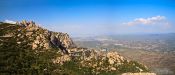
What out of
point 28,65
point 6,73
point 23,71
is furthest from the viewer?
point 28,65

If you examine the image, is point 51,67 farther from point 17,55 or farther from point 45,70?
point 17,55

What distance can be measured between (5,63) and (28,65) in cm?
1622

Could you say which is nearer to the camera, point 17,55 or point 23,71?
point 23,71

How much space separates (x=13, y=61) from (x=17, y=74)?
2111 cm

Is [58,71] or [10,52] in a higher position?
[10,52]

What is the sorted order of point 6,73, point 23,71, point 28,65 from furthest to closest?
1. point 28,65
2. point 23,71
3. point 6,73

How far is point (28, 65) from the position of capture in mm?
189000

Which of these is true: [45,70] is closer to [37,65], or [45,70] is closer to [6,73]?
[37,65]

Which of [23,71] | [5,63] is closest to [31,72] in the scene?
[23,71]

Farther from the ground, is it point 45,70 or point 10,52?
point 10,52

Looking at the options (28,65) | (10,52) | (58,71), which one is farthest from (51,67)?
(10,52)

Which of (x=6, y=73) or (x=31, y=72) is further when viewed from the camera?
(x=31, y=72)

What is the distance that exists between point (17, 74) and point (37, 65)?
26.8 metres

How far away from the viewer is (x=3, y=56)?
189125mm
